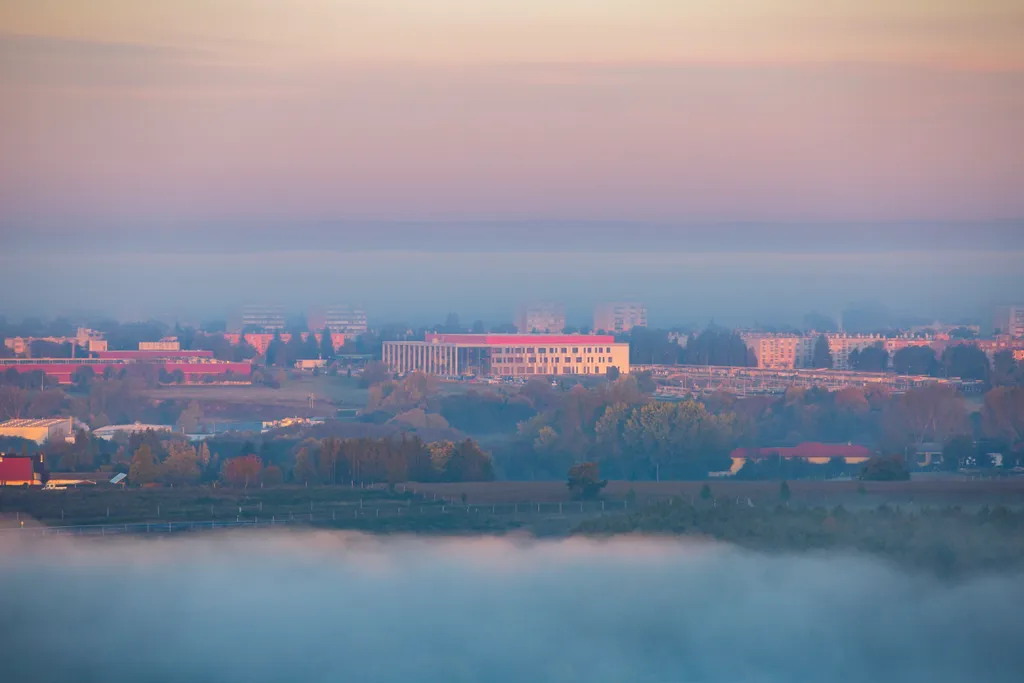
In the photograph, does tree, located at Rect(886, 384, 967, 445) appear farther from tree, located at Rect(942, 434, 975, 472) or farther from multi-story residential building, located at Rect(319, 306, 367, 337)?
multi-story residential building, located at Rect(319, 306, 367, 337)

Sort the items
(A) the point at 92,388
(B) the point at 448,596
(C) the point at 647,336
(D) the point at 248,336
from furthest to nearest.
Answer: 1. (D) the point at 248,336
2. (C) the point at 647,336
3. (A) the point at 92,388
4. (B) the point at 448,596

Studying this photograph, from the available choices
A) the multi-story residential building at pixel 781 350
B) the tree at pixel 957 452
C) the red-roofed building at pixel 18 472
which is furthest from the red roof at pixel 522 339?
the red-roofed building at pixel 18 472

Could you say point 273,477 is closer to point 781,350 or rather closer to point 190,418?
point 190,418

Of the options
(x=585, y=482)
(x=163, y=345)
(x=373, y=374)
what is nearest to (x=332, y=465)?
(x=585, y=482)

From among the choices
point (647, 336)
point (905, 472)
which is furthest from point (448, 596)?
point (647, 336)

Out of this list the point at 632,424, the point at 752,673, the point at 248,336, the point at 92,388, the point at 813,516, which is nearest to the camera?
the point at 752,673

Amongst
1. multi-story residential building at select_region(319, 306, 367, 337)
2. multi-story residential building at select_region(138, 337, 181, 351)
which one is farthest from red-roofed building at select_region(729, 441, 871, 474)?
multi-story residential building at select_region(319, 306, 367, 337)

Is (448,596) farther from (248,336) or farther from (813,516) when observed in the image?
(248,336)
